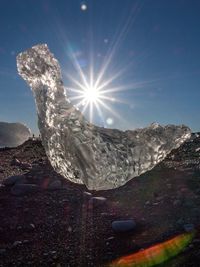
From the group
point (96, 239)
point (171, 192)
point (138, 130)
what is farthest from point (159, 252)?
point (138, 130)

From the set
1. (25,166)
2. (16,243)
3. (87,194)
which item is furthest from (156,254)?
(25,166)

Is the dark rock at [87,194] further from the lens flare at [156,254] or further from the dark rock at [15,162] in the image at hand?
the dark rock at [15,162]

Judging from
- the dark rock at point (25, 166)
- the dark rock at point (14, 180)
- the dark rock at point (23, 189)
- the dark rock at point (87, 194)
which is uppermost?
the dark rock at point (25, 166)

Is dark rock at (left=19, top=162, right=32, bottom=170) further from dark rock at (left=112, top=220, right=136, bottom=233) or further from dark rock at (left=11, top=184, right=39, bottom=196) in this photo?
dark rock at (left=112, top=220, right=136, bottom=233)

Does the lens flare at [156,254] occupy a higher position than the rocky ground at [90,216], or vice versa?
the rocky ground at [90,216]

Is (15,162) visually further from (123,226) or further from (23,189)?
(123,226)

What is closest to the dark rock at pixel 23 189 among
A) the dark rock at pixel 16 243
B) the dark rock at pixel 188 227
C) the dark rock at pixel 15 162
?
the dark rock at pixel 16 243

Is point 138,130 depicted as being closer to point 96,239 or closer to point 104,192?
point 104,192
